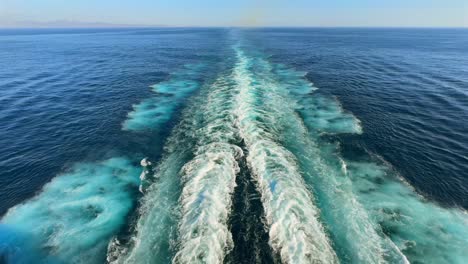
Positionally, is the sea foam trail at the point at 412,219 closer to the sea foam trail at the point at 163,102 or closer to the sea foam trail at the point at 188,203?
the sea foam trail at the point at 188,203

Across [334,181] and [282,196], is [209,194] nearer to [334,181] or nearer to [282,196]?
[282,196]

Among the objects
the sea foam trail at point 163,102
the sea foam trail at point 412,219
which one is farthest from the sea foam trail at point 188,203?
the sea foam trail at point 412,219

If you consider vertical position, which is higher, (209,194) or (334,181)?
(209,194)

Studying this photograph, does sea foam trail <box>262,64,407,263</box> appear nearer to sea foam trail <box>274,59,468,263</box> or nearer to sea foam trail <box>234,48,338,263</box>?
sea foam trail <box>274,59,468,263</box>

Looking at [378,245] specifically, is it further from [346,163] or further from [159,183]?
[159,183]

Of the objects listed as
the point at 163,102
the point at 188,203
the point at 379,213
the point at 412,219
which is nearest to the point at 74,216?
the point at 188,203

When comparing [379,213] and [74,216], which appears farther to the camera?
[74,216]
